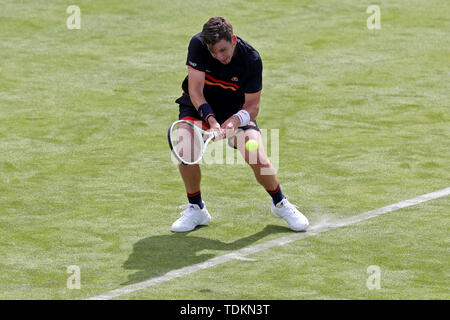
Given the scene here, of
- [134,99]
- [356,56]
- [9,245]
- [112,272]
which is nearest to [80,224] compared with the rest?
[9,245]

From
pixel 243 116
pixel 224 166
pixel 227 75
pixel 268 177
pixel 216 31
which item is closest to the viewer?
pixel 216 31

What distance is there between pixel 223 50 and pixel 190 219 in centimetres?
171

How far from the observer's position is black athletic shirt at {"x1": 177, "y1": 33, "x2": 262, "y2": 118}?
9086 millimetres

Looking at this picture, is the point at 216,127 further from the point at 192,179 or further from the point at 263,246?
the point at 263,246

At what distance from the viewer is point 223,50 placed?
868 cm

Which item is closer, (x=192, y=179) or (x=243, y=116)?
(x=243, y=116)

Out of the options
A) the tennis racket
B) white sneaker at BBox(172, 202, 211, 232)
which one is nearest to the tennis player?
white sneaker at BBox(172, 202, 211, 232)

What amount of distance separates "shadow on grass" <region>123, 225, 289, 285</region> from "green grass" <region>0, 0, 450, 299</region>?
3 cm

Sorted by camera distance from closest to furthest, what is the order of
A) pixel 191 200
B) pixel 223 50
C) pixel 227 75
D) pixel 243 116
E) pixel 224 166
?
1. pixel 223 50
2. pixel 243 116
3. pixel 227 75
4. pixel 191 200
5. pixel 224 166

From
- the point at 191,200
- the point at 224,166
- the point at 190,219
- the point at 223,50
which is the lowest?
the point at 224,166

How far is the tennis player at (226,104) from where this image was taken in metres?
9.05

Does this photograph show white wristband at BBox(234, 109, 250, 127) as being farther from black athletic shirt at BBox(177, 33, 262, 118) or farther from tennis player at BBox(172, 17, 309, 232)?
black athletic shirt at BBox(177, 33, 262, 118)

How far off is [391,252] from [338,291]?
1.14 m

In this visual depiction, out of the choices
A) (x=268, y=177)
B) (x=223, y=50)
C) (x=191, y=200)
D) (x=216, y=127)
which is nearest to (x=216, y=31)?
(x=223, y=50)
